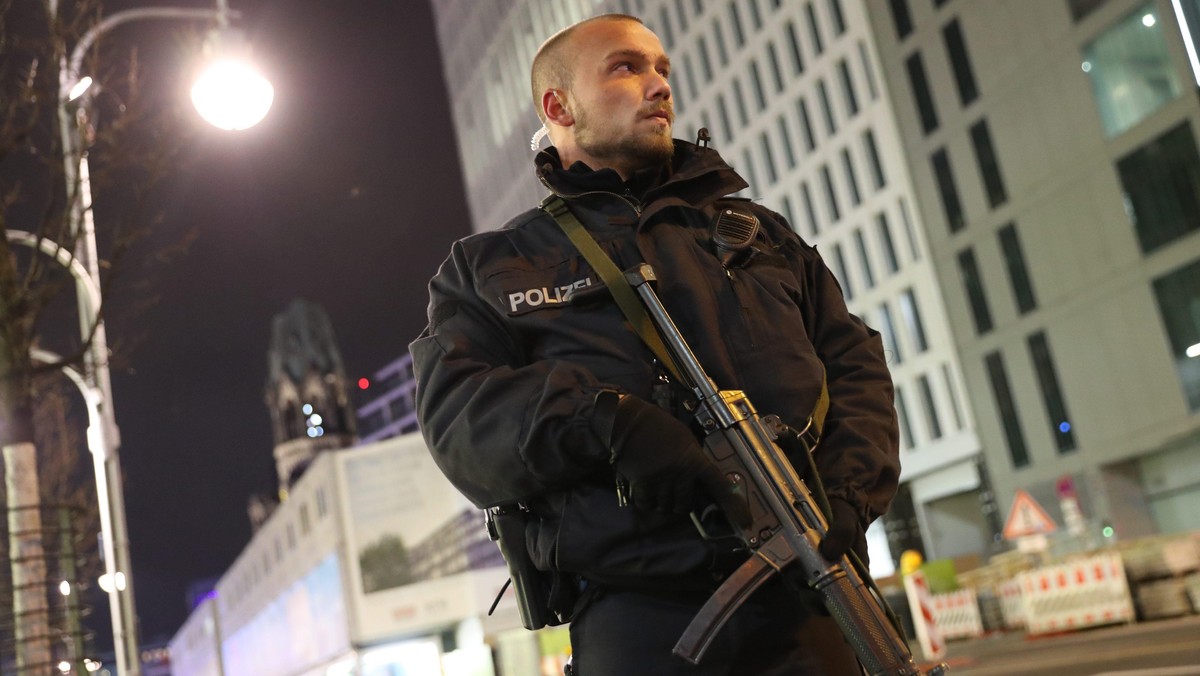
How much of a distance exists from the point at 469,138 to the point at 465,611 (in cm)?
5534

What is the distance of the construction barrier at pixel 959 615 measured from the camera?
78.8 ft

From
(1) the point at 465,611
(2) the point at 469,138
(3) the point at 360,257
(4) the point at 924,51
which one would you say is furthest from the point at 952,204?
(2) the point at 469,138

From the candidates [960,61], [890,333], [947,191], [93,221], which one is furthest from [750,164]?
[93,221]

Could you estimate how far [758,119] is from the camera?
57344 millimetres

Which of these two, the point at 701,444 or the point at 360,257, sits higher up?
the point at 360,257

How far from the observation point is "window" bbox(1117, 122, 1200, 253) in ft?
113

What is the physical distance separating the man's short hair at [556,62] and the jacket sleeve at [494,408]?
0.57m

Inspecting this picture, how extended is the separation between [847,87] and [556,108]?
166ft

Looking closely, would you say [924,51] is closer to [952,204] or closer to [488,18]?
[952,204]

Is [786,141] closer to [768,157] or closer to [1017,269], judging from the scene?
[768,157]

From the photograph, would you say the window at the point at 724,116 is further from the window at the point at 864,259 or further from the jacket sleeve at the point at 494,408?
the jacket sleeve at the point at 494,408

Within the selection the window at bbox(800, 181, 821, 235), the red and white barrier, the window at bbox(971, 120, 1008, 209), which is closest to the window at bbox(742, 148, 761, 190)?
→ the window at bbox(800, 181, 821, 235)

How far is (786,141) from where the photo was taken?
2203 inches

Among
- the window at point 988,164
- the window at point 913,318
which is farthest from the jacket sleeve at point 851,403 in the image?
the window at point 913,318
